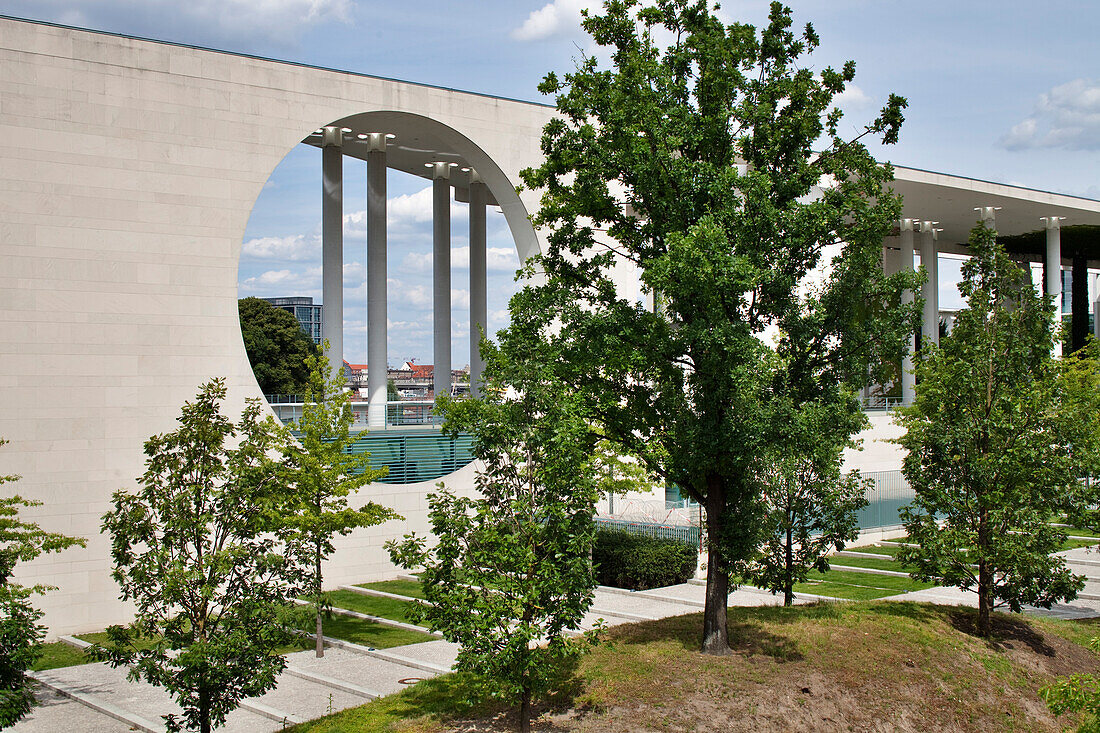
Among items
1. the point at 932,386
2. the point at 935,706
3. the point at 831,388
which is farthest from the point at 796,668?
the point at 932,386

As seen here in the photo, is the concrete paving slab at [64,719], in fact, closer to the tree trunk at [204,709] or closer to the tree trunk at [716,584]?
the tree trunk at [204,709]

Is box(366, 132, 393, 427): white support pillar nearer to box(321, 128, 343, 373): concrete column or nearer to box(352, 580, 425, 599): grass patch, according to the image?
box(321, 128, 343, 373): concrete column

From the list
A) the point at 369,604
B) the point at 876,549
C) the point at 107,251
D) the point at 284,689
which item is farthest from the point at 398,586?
the point at 876,549

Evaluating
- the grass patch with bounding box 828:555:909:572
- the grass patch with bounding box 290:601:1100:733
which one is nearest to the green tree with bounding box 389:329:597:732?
the grass patch with bounding box 290:601:1100:733

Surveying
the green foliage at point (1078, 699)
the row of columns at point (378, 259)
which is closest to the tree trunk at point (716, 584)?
the green foliage at point (1078, 699)

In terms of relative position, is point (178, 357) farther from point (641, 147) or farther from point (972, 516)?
point (972, 516)

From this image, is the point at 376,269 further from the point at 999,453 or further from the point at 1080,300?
the point at 1080,300

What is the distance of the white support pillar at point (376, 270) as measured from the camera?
3183cm

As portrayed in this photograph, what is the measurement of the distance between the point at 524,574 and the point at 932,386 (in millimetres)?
9488

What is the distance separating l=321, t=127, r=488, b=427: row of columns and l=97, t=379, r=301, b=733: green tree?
19.3 meters

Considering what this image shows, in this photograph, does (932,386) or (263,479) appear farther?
(932,386)

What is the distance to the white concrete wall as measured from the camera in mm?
17672

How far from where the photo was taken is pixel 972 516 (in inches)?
618

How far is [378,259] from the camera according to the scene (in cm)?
3266
